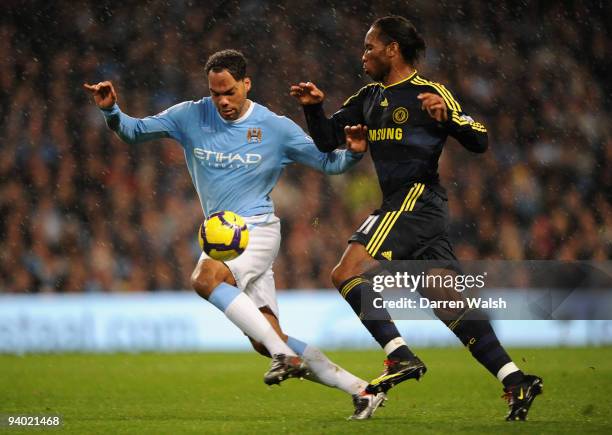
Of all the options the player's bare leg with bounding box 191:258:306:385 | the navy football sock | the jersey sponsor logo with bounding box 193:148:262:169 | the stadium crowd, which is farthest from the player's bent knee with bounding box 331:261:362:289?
the stadium crowd

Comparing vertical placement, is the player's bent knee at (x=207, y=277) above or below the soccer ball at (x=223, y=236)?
below

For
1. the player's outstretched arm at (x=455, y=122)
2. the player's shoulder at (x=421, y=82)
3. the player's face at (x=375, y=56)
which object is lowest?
the player's outstretched arm at (x=455, y=122)

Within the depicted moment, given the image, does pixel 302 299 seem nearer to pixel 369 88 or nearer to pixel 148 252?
pixel 148 252

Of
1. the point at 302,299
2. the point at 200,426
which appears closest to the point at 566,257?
the point at 302,299

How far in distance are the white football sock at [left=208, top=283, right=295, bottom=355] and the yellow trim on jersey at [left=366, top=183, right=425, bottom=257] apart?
0.62 meters

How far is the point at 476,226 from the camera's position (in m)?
12.1

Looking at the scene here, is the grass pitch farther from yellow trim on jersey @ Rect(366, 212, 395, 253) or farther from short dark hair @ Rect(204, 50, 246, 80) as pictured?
short dark hair @ Rect(204, 50, 246, 80)

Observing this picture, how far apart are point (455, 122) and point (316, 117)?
0.76 meters

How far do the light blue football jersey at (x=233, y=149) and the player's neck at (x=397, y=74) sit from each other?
448 mm

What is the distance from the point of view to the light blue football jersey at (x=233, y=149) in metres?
5.48

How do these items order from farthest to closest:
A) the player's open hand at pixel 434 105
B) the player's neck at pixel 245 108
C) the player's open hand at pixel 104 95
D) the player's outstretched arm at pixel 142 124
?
1. the player's neck at pixel 245 108
2. the player's outstretched arm at pixel 142 124
3. the player's open hand at pixel 104 95
4. the player's open hand at pixel 434 105

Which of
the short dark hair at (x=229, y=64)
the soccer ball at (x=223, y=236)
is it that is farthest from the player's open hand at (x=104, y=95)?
the soccer ball at (x=223, y=236)

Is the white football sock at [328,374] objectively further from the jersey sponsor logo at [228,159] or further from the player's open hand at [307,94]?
the player's open hand at [307,94]

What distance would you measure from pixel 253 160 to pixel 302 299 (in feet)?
17.5
